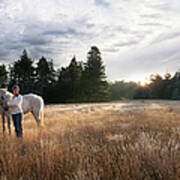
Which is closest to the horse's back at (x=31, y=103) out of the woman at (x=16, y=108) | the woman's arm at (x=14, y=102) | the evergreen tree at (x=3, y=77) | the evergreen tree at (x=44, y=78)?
the woman at (x=16, y=108)

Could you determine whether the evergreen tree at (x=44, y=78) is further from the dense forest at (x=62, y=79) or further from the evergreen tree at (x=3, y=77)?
the evergreen tree at (x=3, y=77)

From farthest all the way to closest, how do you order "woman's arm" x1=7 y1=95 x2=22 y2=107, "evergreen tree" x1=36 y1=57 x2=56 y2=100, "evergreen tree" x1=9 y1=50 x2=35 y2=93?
"evergreen tree" x1=36 y1=57 x2=56 y2=100 → "evergreen tree" x1=9 y1=50 x2=35 y2=93 → "woman's arm" x1=7 y1=95 x2=22 y2=107

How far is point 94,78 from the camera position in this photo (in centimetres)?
4175

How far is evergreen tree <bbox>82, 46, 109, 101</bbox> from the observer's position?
41.6 metres

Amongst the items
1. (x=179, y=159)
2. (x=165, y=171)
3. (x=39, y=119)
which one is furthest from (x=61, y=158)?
(x=39, y=119)

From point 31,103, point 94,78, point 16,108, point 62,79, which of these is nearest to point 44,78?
point 62,79

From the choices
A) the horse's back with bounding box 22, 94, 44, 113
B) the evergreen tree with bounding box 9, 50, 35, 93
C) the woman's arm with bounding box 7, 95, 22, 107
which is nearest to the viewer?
the woman's arm with bounding box 7, 95, 22, 107

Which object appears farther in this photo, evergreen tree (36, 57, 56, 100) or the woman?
evergreen tree (36, 57, 56, 100)

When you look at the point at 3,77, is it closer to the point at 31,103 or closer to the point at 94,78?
the point at 94,78

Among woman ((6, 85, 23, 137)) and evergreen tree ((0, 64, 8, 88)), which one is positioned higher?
evergreen tree ((0, 64, 8, 88))

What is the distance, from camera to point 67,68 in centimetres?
4278

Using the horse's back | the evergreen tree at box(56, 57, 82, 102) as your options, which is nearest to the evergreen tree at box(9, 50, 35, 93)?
the evergreen tree at box(56, 57, 82, 102)

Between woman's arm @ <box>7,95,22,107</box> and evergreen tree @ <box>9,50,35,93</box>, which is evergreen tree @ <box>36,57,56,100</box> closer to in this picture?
evergreen tree @ <box>9,50,35,93</box>

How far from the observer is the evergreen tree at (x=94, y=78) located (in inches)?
1636
